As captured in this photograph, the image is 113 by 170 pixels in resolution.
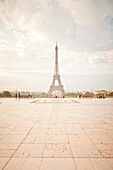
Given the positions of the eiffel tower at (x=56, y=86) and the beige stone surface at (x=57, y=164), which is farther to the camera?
the eiffel tower at (x=56, y=86)

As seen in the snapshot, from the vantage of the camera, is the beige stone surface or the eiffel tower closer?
the beige stone surface

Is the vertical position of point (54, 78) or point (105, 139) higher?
point (54, 78)

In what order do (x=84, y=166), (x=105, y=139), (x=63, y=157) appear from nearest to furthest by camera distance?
(x=84, y=166)
(x=63, y=157)
(x=105, y=139)

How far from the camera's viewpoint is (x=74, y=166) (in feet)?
7.19

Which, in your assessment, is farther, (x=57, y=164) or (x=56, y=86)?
(x=56, y=86)

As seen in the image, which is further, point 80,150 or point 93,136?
point 93,136

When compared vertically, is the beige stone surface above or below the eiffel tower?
below

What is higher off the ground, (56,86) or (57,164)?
(56,86)

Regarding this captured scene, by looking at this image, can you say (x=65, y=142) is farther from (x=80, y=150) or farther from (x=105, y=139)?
(x=105, y=139)

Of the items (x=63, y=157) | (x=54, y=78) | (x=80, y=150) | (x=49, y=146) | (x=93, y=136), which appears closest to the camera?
(x=63, y=157)

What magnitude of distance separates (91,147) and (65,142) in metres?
0.86

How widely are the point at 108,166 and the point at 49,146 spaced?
1677 millimetres

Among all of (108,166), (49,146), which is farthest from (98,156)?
(49,146)

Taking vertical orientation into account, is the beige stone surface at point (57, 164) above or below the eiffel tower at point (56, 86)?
below
